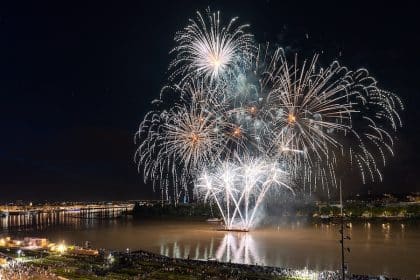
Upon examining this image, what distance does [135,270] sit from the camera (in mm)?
21531

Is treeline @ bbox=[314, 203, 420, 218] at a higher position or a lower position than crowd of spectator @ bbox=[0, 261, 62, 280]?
lower

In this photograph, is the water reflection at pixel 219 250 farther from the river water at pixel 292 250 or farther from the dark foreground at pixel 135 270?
the dark foreground at pixel 135 270

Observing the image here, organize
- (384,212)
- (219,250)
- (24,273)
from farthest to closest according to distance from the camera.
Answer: (384,212)
(219,250)
(24,273)

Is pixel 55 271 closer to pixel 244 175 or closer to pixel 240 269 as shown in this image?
pixel 240 269

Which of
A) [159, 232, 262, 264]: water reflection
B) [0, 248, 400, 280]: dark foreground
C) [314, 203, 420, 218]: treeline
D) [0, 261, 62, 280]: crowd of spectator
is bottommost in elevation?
[314, 203, 420, 218]: treeline

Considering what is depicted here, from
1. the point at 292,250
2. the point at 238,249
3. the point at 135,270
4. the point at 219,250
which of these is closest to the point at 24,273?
the point at 135,270

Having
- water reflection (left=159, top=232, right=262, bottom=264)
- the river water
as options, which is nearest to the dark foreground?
water reflection (left=159, top=232, right=262, bottom=264)

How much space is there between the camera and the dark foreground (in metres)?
19.9

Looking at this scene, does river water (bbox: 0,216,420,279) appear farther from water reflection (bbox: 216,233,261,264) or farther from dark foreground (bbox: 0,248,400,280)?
dark foreground (bbox: 0,248,400,280)

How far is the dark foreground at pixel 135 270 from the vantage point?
1992 centimetres

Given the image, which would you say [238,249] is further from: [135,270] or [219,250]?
[135,270]

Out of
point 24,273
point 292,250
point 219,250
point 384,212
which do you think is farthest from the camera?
point 384,212

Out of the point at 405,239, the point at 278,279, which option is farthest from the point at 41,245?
the point at 405,239

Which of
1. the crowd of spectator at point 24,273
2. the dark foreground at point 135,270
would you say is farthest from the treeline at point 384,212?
the crowd of spectator at point 24,273
